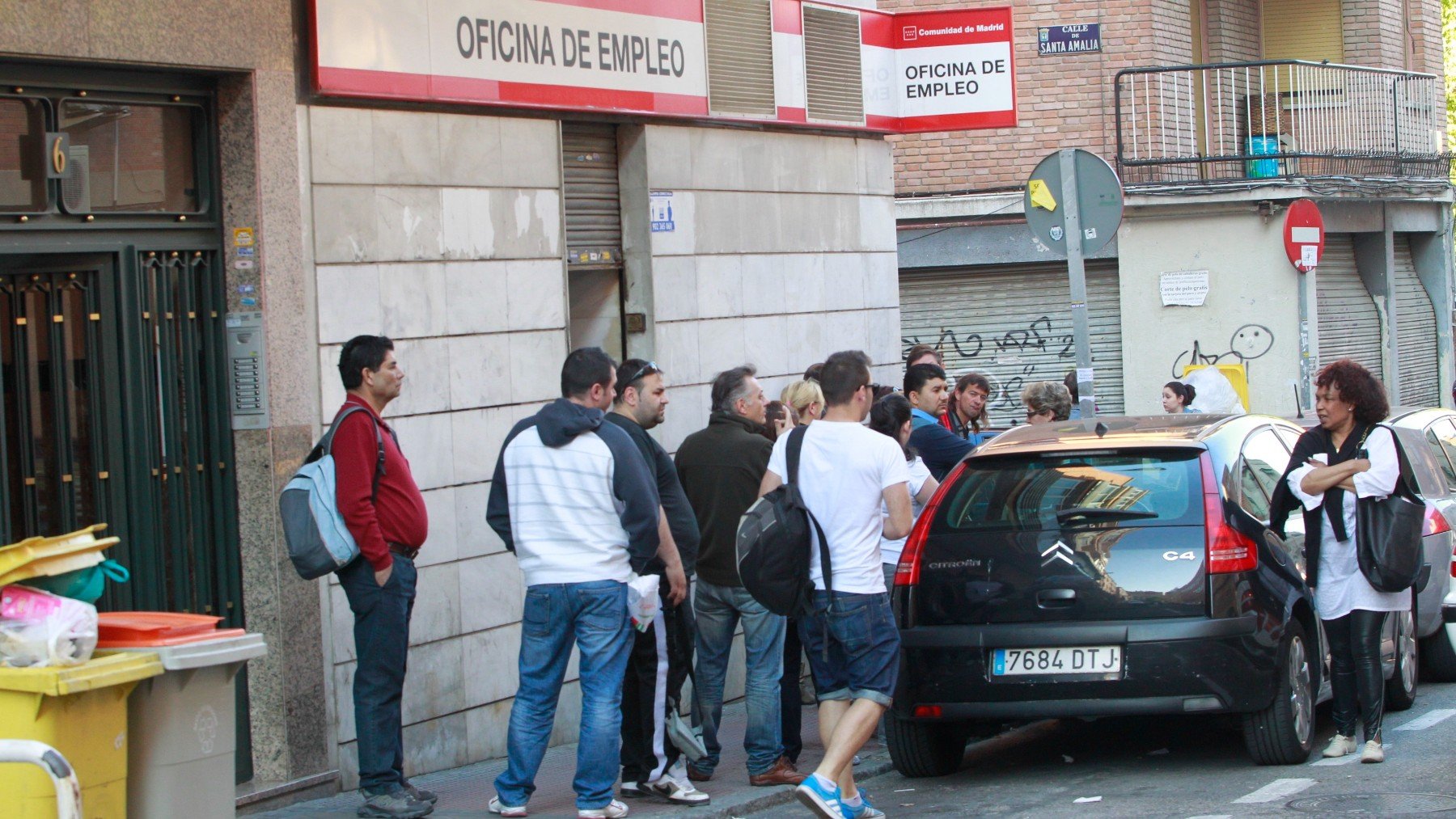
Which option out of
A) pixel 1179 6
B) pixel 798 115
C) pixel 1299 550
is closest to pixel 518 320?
pixel 798 115

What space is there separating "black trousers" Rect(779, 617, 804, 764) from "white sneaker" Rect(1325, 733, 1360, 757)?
237 centimetres

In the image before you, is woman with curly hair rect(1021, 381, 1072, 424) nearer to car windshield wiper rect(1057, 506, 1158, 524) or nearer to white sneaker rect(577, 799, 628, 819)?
car windshield wiper rect(1057, 506, 1158, 524)

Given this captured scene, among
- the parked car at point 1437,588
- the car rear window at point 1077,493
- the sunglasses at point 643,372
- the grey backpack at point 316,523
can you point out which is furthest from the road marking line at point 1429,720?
the grey backpack at point 316,523

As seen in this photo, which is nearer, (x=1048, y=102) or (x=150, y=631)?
(x=150, y=631)

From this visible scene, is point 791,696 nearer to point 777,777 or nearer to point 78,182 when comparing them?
point 777,777

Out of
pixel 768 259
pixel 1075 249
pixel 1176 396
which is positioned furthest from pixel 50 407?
pixel 1176 396

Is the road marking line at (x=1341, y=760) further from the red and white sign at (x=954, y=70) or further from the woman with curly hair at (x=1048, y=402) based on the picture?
the red and white sign at (x=954, y=70)

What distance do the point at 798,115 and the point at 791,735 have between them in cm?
455

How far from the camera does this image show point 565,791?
7734 millimetres

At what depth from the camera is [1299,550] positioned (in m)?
8.46

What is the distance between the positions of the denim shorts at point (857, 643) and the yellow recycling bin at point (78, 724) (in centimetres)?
255

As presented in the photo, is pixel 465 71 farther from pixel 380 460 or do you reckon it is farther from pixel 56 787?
pixel 56 787

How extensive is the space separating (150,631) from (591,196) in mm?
5056

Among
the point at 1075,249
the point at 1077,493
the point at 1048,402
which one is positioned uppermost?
the point at 1075,249
